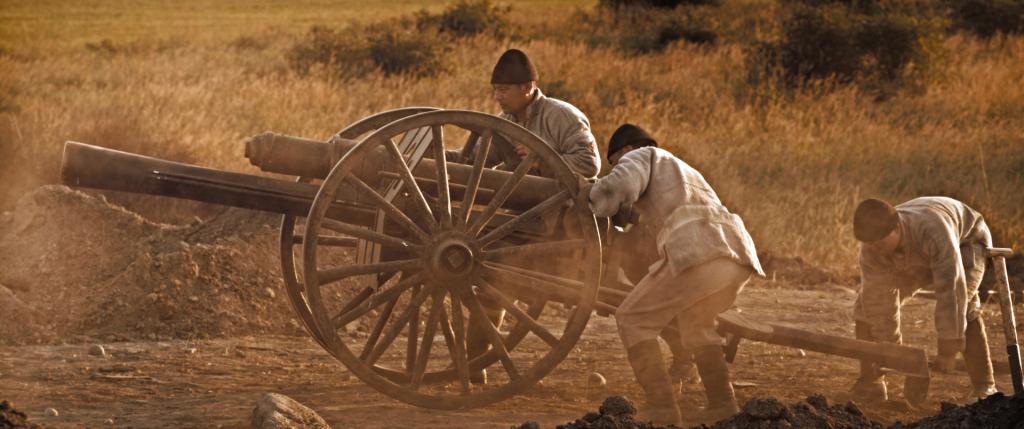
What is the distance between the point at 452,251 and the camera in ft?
20.9

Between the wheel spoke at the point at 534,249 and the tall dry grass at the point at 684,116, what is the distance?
5823mm

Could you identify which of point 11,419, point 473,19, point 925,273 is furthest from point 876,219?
point 473,19

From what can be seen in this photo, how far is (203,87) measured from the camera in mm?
17844

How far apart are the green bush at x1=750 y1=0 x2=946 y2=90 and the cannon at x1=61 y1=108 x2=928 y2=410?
14.6 m

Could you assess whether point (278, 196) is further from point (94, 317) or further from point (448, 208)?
point (94, 317)

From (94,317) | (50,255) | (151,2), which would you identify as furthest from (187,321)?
(151,2)

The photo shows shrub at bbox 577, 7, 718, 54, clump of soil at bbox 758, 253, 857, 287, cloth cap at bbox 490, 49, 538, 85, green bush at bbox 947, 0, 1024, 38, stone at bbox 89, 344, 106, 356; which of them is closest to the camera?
cloth cap at bbox 490, 49, 538, 85

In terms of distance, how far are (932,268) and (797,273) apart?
4.70 metres

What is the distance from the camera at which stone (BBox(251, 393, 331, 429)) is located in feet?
18.6

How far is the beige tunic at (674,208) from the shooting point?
20.6ft

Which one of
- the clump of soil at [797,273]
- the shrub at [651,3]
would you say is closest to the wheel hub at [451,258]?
the clump of soil at [797,273]

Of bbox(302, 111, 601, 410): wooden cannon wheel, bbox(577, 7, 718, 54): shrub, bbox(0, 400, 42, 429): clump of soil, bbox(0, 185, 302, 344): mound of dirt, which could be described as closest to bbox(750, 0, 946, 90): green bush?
bbox(577, 7, 718, 54): shrub

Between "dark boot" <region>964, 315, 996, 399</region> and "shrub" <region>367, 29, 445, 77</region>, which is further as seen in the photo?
"shrub" <region>367, 29, 445, 77</region>

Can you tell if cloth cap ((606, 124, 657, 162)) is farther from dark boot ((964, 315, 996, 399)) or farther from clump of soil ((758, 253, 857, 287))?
clump of soil ((758, 253, 857, 287))
